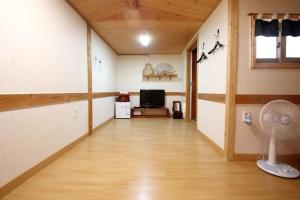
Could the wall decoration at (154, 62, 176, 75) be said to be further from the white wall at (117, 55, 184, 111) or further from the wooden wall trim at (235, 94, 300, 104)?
the wooden wall trim at (235, 94, 300, 104)

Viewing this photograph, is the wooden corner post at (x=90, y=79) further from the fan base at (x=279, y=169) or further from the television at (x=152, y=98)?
the fan base at (x=279, y=169)

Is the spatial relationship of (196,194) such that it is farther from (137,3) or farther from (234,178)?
(137,3)

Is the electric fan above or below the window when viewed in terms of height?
below

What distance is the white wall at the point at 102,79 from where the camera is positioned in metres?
4.21

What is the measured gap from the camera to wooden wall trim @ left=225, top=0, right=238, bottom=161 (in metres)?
2.42

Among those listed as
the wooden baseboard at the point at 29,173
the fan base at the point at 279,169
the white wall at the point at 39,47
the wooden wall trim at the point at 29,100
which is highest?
the white wall at the point at 39,47

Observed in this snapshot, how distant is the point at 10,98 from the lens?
1698 mm

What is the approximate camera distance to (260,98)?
243 cm

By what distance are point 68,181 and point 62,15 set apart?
7.76 ft

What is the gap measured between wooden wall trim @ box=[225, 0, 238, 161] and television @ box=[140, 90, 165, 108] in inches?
167

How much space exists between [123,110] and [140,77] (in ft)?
5.11

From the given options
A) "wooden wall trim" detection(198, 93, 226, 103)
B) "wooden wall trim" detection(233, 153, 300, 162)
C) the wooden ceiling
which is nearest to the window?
"wooden wall trim" detection(198, 93, 226, 103)

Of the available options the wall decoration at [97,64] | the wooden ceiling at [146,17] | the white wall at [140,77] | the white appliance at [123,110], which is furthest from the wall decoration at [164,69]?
the wall decoration at [97,64]

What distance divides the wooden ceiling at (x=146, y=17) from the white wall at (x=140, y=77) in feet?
6.58
